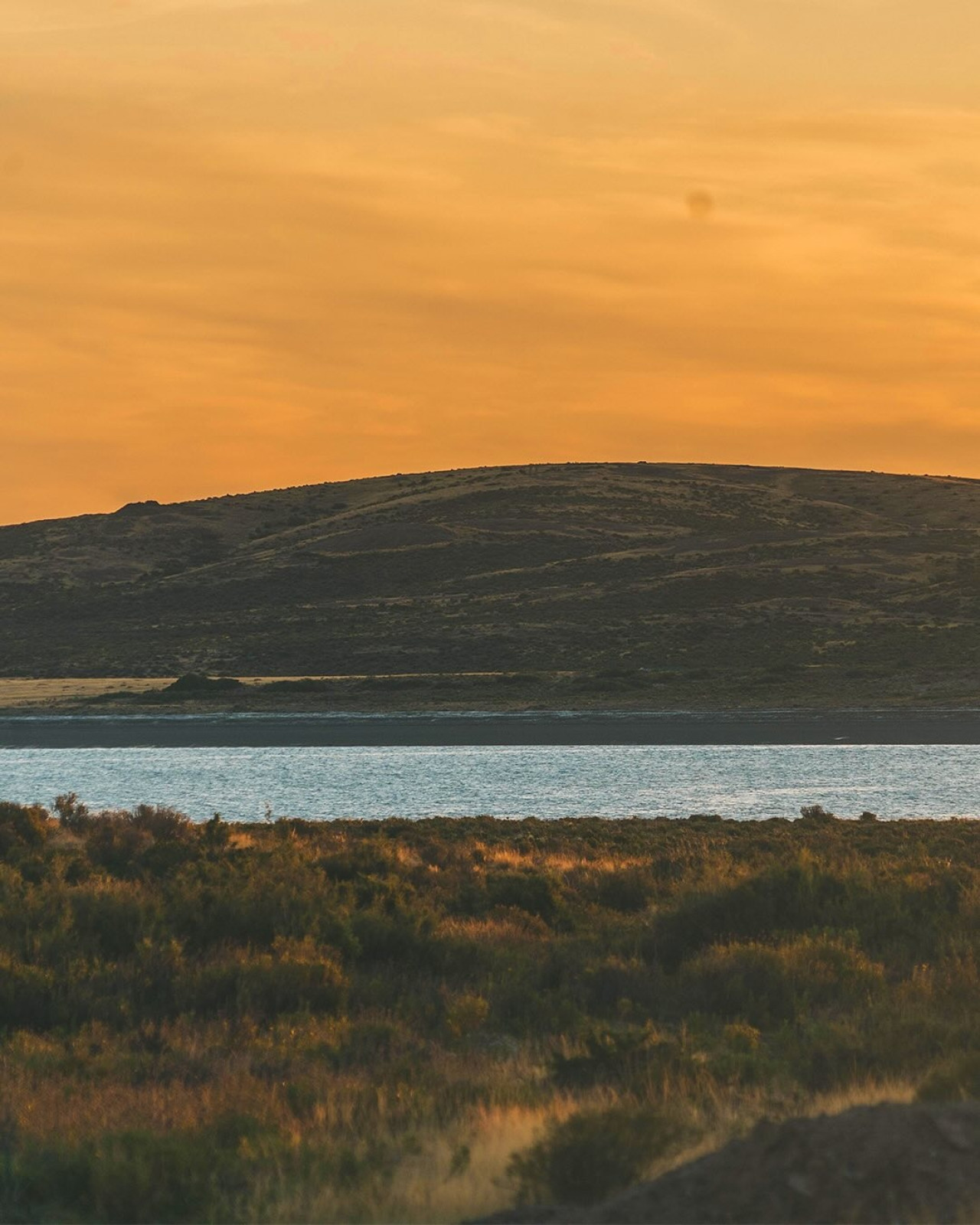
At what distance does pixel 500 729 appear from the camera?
62875 millimetres

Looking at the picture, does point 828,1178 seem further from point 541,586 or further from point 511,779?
point 541,586

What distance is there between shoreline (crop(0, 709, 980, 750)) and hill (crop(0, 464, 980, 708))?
464 centimetres

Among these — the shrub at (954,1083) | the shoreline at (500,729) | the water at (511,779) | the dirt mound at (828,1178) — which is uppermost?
the dirt mound at (828,1178)

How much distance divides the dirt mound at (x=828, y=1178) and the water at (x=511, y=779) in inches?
1109

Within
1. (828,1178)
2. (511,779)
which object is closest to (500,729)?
(511,779)

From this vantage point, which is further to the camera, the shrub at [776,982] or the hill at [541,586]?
the hill at [541,586]

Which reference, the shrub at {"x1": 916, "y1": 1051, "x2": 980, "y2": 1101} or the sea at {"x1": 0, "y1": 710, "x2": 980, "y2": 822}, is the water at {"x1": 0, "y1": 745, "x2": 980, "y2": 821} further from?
the shrub at {"x1": 916, "y1": 1051, "x2": 980, "y2": 1101}

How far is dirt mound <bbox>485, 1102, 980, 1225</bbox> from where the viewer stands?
20.3 ft

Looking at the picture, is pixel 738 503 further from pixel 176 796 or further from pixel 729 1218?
pixel 729 1218

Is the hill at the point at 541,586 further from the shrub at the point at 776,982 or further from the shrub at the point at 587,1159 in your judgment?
the shrub at the point at 587,1159

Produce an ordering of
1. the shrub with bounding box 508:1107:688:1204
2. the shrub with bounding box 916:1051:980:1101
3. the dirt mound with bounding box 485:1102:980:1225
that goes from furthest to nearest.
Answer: the shrub with bounding box 916:1051:980:1101 → the shrub with bounding box 508:1107:688:1204 → the dirt mound with bounding box 485:1102:980:1225

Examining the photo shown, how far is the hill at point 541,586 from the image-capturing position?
83.2m

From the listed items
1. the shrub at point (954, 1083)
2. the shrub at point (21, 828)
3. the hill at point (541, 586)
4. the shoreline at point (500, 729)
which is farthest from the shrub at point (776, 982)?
Answer: the hill at point (541, 586)

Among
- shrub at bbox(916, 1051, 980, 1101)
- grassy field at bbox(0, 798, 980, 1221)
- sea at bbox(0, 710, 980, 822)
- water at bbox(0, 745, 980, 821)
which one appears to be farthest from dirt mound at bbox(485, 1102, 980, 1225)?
water at bbox(0, 745, 980, 821)
